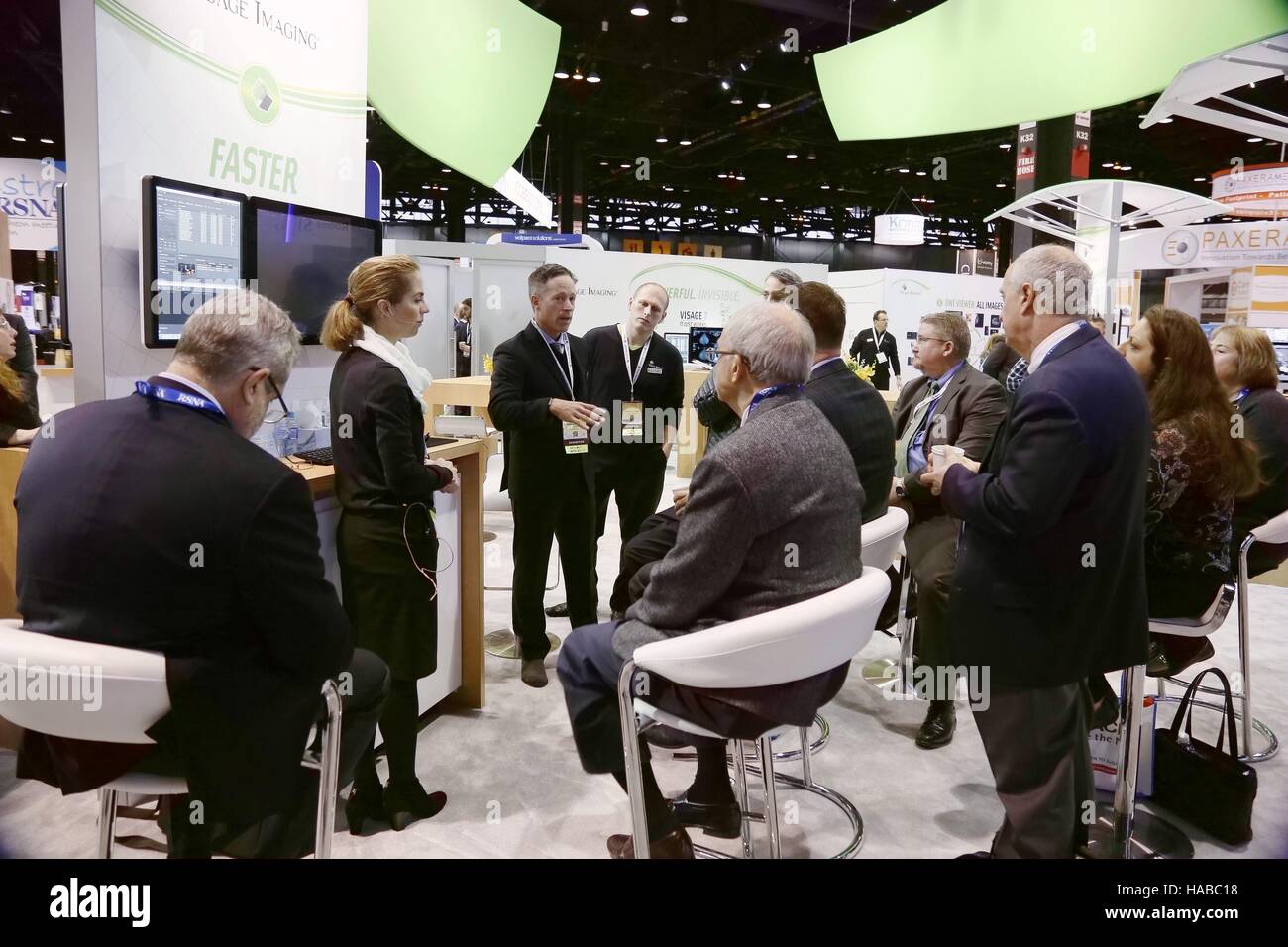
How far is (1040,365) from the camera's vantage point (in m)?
2.05

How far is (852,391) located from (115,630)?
2.18 m

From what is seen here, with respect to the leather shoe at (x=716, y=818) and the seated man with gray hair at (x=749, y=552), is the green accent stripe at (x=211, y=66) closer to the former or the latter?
the seated man with gray hair at (x=749, y=552)

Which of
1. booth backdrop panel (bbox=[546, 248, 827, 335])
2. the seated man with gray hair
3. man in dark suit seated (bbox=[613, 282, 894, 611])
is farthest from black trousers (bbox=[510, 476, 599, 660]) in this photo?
booth backdrop panel (bbox=[546, 248, 827, 335])

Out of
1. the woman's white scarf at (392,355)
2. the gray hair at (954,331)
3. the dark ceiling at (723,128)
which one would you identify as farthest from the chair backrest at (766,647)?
the dark ceiling at (723,128)

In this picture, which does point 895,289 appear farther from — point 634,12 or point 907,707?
point 907,707

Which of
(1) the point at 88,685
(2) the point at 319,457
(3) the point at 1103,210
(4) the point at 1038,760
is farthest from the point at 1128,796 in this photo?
(3) the point at 1103,210

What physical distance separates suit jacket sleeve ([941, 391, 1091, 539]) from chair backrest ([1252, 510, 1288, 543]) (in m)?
1.54

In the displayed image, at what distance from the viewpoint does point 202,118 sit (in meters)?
2.91

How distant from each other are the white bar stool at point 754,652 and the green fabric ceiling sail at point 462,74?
11.1 feet

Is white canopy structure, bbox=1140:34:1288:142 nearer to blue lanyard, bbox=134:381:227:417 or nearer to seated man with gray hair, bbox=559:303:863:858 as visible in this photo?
seated man with gray hair, bbox=559:303:863:858

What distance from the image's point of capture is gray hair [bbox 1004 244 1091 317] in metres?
2.04

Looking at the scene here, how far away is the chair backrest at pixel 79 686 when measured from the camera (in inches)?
51.4
